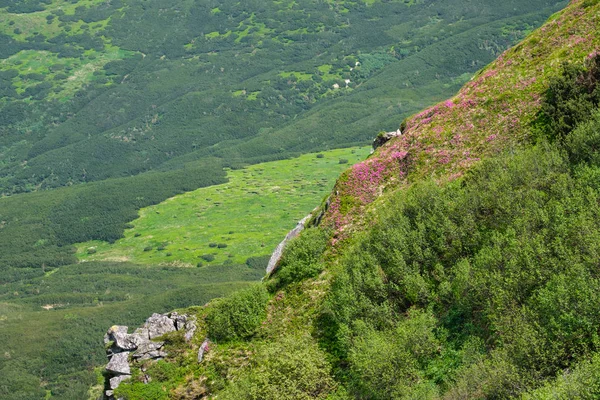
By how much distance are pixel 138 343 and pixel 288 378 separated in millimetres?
27878

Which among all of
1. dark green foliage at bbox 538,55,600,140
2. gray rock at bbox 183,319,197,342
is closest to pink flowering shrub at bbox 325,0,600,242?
dark green foliage at bbox 538,55,600,140

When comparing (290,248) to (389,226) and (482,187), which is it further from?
(482,187)

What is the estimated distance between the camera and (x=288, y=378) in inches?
2128

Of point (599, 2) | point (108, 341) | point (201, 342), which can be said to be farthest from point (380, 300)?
point (599, 2)

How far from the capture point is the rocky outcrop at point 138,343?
7169 centimetres

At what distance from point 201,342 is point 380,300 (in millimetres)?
25477

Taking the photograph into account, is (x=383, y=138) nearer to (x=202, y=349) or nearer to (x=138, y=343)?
(x=202, y=349)

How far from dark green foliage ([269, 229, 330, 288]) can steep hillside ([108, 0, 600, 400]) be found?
19 cm

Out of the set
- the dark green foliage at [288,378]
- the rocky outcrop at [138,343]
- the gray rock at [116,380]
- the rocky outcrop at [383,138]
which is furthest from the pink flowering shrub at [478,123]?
the gray rock at [116,380]

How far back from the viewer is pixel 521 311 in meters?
43.6

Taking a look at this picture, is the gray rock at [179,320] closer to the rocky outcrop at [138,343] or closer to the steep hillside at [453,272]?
the rocky outcrop at [138,343]

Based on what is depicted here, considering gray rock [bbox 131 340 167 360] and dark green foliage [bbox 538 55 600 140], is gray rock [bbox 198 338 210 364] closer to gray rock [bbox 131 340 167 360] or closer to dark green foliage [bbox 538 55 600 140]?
gray rock [bbox 131 340 167 360]

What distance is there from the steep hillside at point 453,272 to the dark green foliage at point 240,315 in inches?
9.2

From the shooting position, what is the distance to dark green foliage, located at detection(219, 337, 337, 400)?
5331cm
